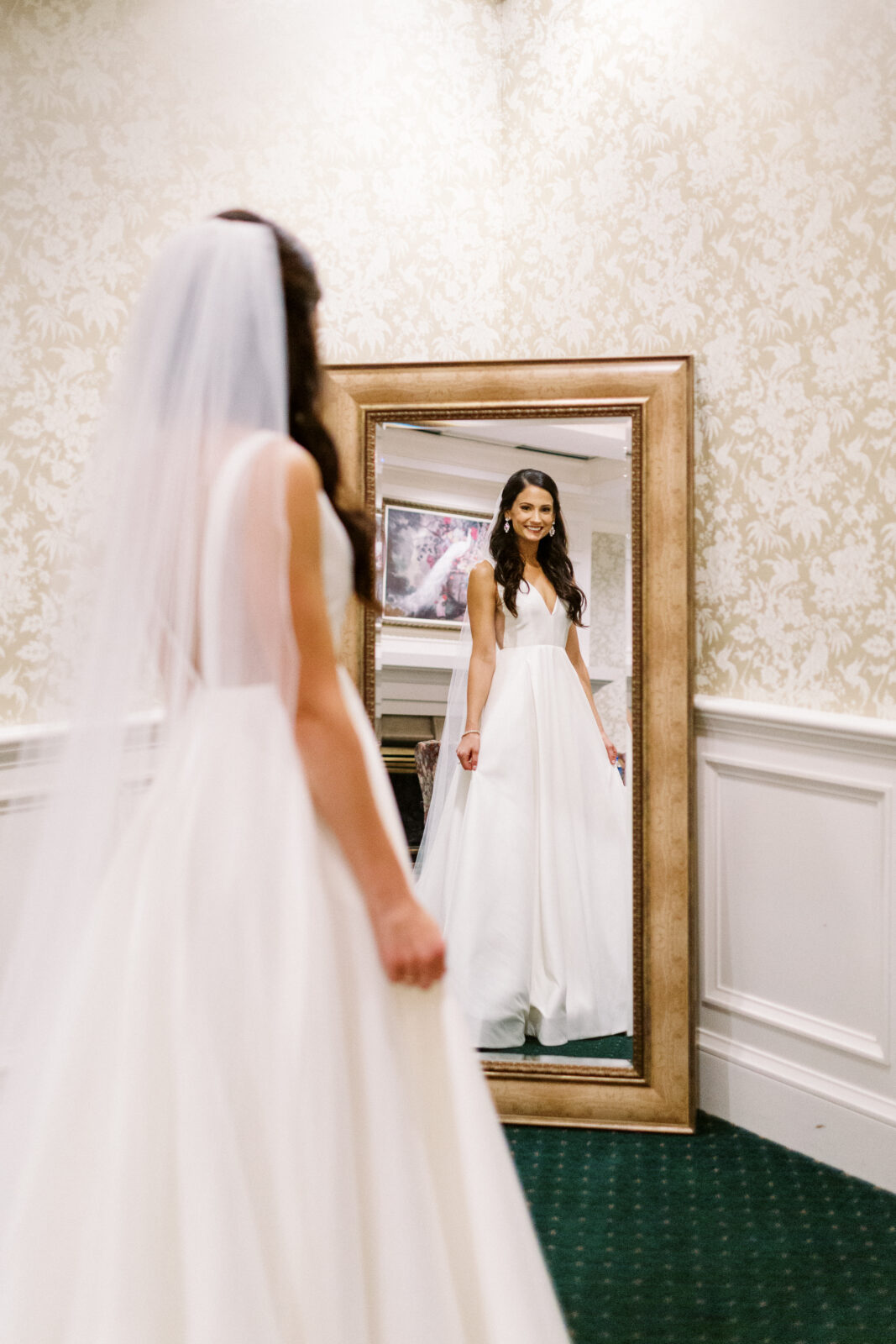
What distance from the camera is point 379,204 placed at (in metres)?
2.81

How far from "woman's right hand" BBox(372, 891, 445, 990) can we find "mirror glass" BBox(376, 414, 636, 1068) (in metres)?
1.39

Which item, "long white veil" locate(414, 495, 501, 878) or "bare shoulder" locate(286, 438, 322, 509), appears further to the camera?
"long white veil" locate(414, 495, 501, 878)

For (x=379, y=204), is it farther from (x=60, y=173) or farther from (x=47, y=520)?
(x=47, y=520)

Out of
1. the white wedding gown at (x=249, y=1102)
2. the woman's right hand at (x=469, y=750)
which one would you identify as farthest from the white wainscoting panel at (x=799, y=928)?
the white wedding gown at (x=249, y=1102)

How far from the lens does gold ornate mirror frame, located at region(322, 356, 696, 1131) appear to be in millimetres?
2492

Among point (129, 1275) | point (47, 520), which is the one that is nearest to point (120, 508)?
point (129, 1275)

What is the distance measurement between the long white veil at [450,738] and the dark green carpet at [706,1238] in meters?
0.74

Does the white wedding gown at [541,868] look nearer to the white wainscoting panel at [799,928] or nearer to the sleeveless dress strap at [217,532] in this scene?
the white wainscoting panel at [799,928]

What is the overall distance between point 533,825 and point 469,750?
0.24 metres

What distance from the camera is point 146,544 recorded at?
3.99ft

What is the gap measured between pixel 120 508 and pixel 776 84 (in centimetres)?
201

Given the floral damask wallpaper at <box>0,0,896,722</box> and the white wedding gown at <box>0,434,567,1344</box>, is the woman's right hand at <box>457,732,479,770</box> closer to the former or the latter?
the floral damask wallpaper at <box>0,0,896,722</box>

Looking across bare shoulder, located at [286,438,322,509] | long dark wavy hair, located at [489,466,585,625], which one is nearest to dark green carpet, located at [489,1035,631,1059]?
long dark wavy hair, located at [489,466,585,625]

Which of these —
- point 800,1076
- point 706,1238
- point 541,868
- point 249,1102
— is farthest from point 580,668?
point 249,1102
